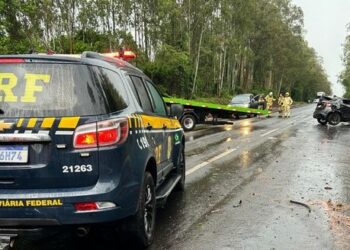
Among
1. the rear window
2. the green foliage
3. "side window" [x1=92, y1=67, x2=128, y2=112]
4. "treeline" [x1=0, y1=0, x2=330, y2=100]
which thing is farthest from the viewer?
the green foliage

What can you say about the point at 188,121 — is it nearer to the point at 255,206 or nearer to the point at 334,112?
the point at 334,112

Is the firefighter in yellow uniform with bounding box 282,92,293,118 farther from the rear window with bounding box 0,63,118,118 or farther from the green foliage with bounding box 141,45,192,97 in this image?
the rear window with bounding box 0,63,118,118

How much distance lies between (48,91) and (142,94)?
5.12ft

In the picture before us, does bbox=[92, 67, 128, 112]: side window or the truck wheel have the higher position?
bbox=[92, 67, 128, 112]: side window

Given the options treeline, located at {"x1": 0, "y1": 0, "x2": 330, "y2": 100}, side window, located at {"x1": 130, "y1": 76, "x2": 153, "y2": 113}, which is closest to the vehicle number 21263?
side window, located at {"x1": 130, "y1": 76, "x2": 153, "y2": 113}

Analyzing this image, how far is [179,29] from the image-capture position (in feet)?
130

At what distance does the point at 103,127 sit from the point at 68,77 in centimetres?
56

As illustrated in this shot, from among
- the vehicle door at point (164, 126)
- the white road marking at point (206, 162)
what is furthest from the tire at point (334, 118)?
the vehicle door at point (164, 126)

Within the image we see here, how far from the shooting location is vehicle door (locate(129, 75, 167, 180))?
197 inches

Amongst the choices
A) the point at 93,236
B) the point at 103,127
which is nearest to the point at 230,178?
the point at 93,236

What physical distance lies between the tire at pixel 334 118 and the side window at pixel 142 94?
69.4 ft

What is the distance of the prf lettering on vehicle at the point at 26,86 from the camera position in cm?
409

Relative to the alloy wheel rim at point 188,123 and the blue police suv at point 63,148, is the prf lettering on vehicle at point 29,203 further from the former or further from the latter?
the alloy wheel rim at point 188,123

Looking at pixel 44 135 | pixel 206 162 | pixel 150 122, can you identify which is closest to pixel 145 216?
pixel 150 122
